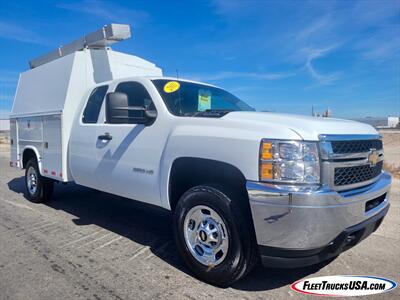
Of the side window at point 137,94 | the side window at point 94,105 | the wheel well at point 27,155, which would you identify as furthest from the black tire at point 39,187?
the side window at point 137,94

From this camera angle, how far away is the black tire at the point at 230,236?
2.92 metres

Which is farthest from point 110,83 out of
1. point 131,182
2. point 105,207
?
point 105,207

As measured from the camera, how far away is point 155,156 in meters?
3.71

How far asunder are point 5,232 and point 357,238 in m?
4.60

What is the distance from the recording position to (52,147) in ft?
18.5

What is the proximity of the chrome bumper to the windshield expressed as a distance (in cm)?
106

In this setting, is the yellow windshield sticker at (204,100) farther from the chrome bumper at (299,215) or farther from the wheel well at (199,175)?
the chrome bumper at (299,215)

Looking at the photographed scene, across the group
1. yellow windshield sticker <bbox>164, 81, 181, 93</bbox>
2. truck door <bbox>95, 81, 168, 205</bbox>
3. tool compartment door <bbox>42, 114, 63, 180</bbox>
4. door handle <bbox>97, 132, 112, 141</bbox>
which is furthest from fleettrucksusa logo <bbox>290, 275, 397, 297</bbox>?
tool compartment door <bbox>42, 114, 63, 180</bbox>

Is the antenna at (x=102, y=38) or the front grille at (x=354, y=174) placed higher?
the antenna at (x=102, y=38)

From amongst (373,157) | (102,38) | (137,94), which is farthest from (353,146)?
(102,38)

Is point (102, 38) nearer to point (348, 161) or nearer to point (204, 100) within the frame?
point (204, 100)

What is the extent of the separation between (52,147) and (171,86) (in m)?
2.77

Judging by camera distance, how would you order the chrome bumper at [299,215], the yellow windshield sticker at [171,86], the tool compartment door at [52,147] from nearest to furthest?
the chrome bumper at [299,215] → the yellow windshield sticker at [171,86] → the tool compartment door at [52,147]

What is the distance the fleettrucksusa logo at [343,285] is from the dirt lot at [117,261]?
0.09m
